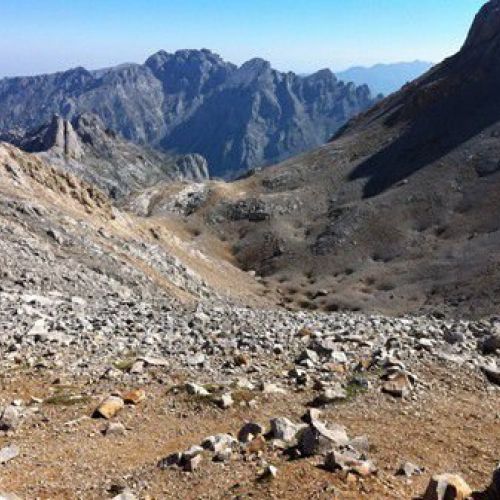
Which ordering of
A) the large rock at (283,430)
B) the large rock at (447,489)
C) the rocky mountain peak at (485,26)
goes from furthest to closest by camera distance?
the rocky mountain peak at (485,26) < the large rock at (283,430) < the large rock at (447,489)

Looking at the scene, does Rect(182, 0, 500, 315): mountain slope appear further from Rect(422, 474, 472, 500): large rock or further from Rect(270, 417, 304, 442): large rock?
Rect(422, 474, 472, 500): large rock

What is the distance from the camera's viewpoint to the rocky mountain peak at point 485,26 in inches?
5600

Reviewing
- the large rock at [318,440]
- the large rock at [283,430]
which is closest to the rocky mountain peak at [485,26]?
the large rock at [283,430]

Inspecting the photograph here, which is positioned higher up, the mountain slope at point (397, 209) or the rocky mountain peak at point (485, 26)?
the rocky mountain peak at point (485, 26)

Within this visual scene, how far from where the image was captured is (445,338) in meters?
25.6

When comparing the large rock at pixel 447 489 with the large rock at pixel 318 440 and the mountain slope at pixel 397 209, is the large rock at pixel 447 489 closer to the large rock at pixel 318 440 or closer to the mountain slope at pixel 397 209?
the large rock at pixel 318 440

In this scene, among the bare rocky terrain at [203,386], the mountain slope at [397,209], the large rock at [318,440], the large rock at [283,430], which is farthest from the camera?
the mountain slope at [397,209]

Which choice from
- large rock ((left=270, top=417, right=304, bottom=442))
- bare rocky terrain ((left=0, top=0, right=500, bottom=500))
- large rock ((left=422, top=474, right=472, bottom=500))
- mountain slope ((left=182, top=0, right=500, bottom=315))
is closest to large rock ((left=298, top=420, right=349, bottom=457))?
bare rocky terrain ((left=0, top=0, right=500, bottom=500))

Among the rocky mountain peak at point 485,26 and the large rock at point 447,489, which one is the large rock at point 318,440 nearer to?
the large rock at point 447,489

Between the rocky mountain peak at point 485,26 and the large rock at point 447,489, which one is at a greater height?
the rocky mountain peak at point 485,26

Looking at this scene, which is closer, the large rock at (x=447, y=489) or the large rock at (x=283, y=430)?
the large rock at (x=447, y=489)

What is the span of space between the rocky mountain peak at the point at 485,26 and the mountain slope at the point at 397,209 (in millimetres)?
477

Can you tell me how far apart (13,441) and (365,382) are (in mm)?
10715

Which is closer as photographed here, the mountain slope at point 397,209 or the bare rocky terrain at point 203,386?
the bare rocky terrain at point 203,386
